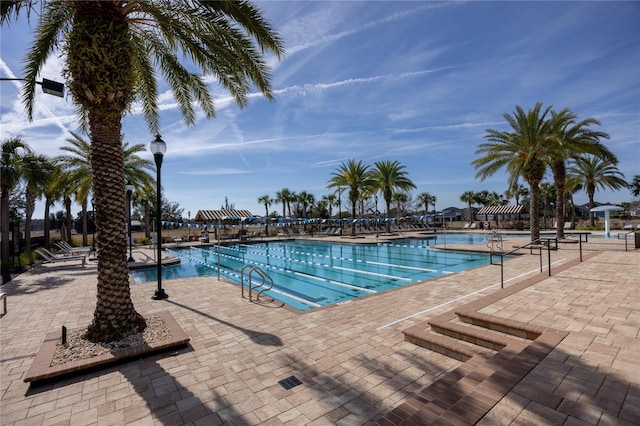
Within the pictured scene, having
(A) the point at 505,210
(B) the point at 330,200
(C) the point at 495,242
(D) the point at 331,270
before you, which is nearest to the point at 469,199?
(A) the point at 505,210

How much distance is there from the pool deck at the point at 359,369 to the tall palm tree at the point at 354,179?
22906 mm

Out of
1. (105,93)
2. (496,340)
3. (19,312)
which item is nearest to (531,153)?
(496,340)

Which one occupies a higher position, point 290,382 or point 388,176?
point 388,176

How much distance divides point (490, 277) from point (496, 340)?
5.62 meters

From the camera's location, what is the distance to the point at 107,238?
5.04 metres

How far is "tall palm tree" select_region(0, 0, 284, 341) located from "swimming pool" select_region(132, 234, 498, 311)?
4857mm

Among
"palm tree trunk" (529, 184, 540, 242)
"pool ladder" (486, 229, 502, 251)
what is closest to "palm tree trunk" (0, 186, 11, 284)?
"pool ladder" (486, 229, 502, 251)

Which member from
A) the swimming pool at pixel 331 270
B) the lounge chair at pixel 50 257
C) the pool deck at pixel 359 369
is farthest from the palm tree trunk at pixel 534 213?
the lounge chair at pixel 50 257

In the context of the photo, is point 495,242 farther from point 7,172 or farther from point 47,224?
point 47,224

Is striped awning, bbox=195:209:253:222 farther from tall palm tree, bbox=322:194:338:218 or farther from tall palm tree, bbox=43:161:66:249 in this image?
tall palm tree, bbox=322:194:338:218

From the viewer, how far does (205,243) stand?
88.6 ft

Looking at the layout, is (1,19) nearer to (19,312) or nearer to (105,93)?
(105,93)

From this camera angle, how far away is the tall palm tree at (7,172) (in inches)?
497

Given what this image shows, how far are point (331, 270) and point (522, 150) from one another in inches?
490
